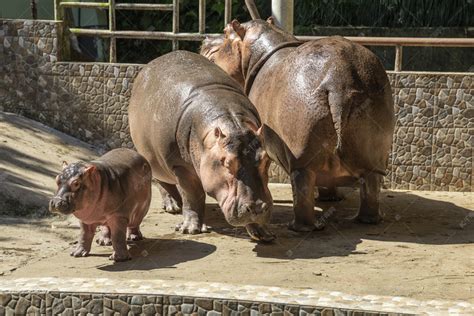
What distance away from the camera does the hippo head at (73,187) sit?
23.4 ft

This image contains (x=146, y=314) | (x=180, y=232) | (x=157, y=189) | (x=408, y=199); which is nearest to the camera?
(x=146, y=314)

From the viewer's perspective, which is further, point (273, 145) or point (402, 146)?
point (402, 146)

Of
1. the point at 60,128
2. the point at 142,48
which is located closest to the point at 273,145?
the point at 60,128

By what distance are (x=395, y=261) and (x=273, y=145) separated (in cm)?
178

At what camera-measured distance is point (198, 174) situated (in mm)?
8023

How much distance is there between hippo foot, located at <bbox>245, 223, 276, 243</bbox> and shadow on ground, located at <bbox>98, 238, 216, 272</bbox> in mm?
332

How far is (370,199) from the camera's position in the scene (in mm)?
8633

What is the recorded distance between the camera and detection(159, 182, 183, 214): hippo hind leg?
31.5 ft

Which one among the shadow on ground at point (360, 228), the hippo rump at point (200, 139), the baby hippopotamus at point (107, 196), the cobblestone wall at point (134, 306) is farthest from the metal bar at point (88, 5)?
the cobblestone wall at point (134, 306)

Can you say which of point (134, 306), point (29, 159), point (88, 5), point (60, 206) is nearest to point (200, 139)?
point (60, 206)

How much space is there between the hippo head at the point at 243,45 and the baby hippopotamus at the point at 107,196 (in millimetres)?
2123

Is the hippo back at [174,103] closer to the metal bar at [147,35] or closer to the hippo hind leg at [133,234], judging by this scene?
the hippo hind leg at [133,234]

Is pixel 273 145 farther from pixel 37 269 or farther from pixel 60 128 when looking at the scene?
pixel 60 128

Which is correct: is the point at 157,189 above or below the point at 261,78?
below
